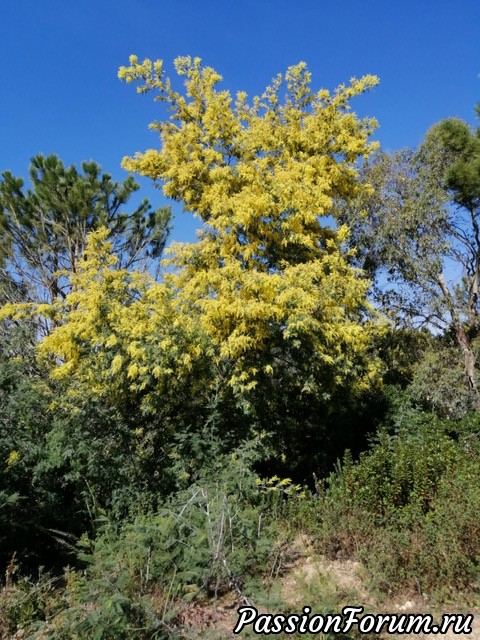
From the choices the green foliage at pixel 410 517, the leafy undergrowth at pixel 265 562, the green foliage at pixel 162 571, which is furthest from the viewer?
the green foliage at pixel 410 517

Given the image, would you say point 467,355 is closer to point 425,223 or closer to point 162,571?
point 425,223

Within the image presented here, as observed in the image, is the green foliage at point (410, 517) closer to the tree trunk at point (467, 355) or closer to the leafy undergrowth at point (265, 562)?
the leafy undergrowth at point (265, 562)

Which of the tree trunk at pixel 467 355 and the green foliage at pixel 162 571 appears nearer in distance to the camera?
the green foliage at pixel 162 571

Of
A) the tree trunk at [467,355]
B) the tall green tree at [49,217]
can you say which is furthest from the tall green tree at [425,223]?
the tall green tree at [49,217]

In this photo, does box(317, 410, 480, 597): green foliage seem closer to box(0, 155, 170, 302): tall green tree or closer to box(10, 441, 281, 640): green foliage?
box(10, 441, 281, 640): green foliage

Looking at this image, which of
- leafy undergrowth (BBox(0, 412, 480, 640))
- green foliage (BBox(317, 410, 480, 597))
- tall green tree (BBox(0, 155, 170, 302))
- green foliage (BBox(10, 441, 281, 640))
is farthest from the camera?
tall green tree (BBox(0, 155, 170, 302))

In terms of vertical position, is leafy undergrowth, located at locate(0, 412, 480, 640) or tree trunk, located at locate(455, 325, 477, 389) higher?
tree trunk, located at locate(455, 325, 477, 389)

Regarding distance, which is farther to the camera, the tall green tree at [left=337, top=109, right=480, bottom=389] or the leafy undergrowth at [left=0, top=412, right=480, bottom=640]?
the tall green tree at [left=337, top=109, right=480, bottom=389]

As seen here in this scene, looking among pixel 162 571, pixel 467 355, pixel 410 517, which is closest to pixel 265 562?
pixel 162 571

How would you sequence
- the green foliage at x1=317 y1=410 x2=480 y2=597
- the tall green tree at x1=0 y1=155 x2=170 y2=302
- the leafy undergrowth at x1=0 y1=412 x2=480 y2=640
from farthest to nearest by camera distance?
the tall green tree at x1=0 y1=155 x2=170 y2=302 < the green foliage at x1=317 y1=410 x2=480 y2=597 < the leafy undergrowth at x1=0 y1=412 x2=480 y2=640

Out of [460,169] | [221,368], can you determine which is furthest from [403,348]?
[221,368]

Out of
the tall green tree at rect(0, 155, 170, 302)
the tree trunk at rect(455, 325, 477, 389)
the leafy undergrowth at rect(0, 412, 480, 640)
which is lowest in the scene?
the leafy undergrowth at rect(0, 412, 480, 640)

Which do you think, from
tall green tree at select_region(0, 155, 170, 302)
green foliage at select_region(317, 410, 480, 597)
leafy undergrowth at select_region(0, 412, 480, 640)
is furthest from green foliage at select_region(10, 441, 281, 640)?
tall green tree at select_region(0, 155, 170, 302)

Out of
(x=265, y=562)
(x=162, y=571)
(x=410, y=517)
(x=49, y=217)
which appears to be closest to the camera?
(x=162, y=571)
